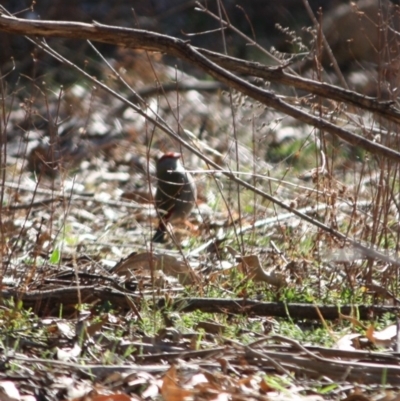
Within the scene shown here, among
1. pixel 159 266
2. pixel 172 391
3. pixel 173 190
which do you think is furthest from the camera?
pixel 173 190

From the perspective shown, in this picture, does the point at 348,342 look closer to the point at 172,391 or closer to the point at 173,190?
the point at 172,391

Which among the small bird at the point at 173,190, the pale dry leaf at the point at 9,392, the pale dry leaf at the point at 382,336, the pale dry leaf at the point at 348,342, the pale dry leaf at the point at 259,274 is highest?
the small bird at the point at 173,190

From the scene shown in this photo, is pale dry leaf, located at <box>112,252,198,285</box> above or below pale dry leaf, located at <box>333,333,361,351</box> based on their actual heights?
above

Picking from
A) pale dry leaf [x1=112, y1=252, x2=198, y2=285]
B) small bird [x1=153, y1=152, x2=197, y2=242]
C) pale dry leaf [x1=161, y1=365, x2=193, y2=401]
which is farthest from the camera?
small bird [x1=153, y1=152, x2=197, y2=242]

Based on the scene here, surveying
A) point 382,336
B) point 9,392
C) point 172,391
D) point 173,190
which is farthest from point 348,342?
point 173,190

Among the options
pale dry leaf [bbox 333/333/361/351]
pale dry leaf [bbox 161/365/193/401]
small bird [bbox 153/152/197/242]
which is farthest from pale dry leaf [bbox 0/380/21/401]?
small bird [bbox 153/152/197/242]

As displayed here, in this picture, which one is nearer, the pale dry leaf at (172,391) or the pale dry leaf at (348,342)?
the pale dry leaf at (172,391)

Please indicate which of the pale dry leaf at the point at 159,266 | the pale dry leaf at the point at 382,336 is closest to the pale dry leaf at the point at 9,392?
the pale dry leaf at the point at 382,336

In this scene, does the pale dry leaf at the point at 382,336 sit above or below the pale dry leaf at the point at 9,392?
above

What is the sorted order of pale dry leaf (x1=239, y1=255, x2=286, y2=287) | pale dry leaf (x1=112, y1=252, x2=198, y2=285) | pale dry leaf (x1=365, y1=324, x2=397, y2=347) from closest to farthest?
pale dry leaf (x1=365, y1=324, x2=397, y2=347)
pale dry leaf (x1=239, y1=255, x2=286, y2=287)
pale dry leaf (x1=112, y1=252, x2=198, y2=285)

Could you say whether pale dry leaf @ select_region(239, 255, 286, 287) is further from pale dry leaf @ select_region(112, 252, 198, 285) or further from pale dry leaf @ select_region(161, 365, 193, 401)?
pale dry leaf @ select_region(161, 365, 193, 401)

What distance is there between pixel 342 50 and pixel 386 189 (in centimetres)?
894

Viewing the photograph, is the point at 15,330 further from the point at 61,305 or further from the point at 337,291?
the point at 337,291

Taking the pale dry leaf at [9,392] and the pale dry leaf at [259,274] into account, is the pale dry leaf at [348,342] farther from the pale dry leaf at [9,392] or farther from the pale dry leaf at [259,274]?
the pale dry leaf at [9,392]
